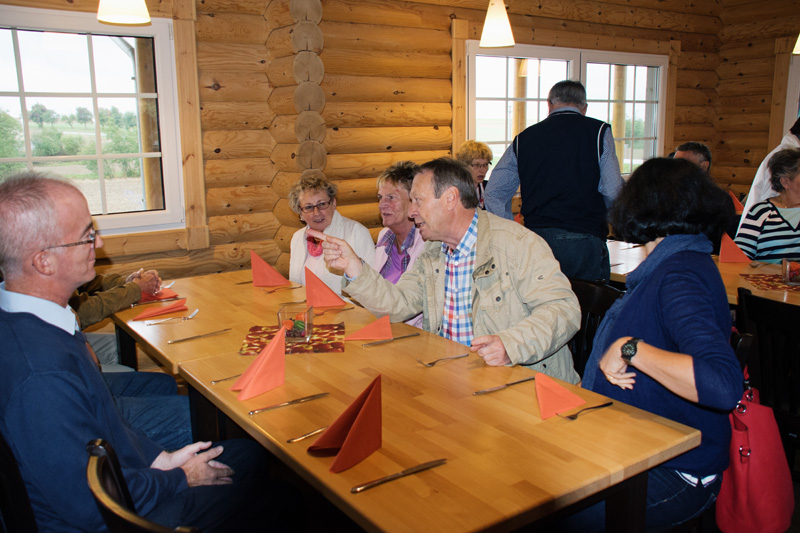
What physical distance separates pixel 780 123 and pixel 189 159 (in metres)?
6.16

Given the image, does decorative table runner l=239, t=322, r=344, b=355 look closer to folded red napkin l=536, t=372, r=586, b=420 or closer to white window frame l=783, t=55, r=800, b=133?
folded red napkin l=536, t=372, r=586, b=420

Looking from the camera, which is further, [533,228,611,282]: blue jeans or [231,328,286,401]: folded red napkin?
[533,228,611,282]: blue jeans

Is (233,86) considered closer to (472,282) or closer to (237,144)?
(237,144)

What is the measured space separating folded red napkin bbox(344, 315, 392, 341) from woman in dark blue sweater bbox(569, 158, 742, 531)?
771mm

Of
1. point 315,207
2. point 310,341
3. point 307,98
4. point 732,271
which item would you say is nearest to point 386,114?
point 307,98

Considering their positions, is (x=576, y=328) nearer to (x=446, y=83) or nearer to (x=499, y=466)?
(x=499, y=466)

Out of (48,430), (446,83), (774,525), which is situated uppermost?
(446,83)

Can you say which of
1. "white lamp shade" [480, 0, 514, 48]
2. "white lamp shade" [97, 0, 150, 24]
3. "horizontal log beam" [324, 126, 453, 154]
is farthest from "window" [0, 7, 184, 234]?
"white lamp shade" [480, 0, 514, 48]

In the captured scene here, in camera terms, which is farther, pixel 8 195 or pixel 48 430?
pixel 8 195

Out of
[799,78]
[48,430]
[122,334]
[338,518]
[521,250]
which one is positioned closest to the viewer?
[48,430]

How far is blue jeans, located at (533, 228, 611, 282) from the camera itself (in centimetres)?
362

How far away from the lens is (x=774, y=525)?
181 cm

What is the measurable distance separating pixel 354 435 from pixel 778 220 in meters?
2.99

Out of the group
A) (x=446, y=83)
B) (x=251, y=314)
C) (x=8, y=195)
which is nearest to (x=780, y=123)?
(x=446, y=83)
